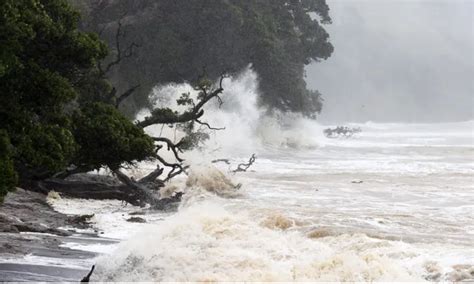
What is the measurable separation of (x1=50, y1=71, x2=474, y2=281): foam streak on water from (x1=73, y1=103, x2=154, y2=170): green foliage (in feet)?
4.28

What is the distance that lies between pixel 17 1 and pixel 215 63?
34.2m

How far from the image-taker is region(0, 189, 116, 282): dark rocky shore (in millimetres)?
9953

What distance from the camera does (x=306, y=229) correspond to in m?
14.4

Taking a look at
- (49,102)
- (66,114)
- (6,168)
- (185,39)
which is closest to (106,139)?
(66,114)

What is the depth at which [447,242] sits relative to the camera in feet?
43.5

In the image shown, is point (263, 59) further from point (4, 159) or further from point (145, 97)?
point (4, 159)

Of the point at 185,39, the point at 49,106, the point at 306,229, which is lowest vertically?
the point at 306,229

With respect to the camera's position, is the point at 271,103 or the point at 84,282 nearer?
the point at 84,282

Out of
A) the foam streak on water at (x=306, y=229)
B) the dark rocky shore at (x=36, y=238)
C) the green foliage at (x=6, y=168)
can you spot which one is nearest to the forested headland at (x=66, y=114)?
the green foliage at (x=6, y=168)

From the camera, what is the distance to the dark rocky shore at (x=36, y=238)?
995cm

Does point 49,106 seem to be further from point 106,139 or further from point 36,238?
point 36,238

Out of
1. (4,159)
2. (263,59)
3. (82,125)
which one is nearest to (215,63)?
(263,59)

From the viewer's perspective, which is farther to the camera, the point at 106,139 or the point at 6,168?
the point at 106,139

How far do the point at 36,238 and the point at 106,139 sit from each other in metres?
2.23
